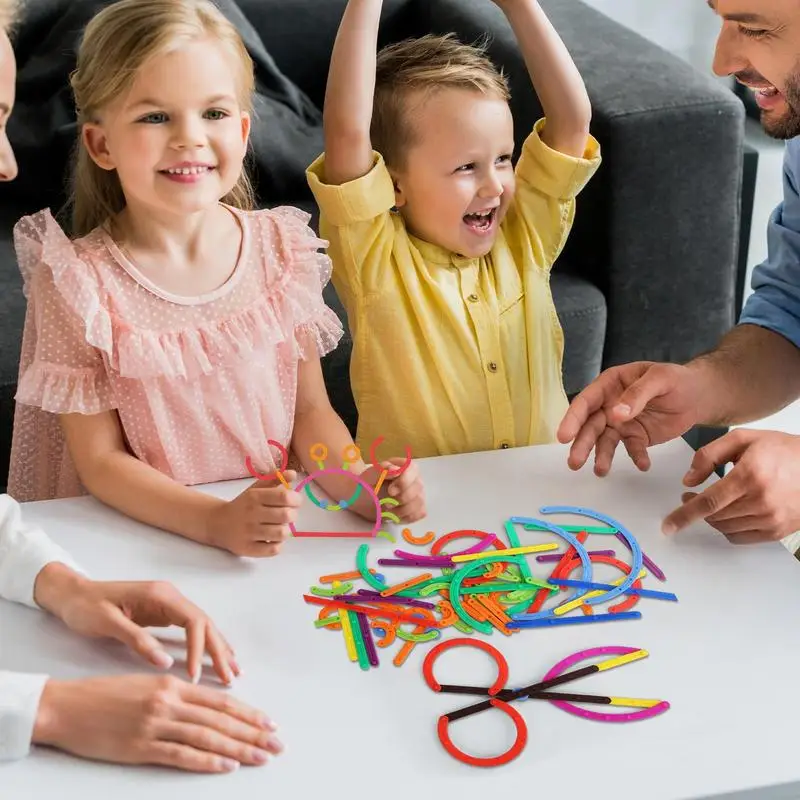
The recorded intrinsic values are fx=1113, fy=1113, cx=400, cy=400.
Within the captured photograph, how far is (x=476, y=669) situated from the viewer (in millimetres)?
969

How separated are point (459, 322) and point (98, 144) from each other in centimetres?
51

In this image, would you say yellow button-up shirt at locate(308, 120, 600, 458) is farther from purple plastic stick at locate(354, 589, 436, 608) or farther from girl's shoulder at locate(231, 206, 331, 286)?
purple plastic stick at locate(354, 589, 436, 608)

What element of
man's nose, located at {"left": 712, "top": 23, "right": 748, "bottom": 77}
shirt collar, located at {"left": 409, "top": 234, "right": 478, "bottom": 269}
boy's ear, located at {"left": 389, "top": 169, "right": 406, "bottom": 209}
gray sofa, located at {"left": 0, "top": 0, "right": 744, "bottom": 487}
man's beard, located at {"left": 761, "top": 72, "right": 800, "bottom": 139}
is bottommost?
gray sofa, located at {"left": 0, "top": 0, "right": 744, "bottom": 487}

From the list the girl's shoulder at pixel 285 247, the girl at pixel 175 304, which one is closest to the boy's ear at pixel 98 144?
the girl at pixel 175 304

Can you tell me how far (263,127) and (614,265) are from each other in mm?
820

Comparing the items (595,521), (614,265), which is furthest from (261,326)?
(614,265)

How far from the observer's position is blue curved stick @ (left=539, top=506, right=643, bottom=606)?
3.46 feet

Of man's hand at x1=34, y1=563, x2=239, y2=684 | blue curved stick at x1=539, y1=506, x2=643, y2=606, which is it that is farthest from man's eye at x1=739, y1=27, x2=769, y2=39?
man's hand at x1=34, y1=563, x2=239, y2=684

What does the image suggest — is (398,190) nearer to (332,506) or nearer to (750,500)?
(332,506)

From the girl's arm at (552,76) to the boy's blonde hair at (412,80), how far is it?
6cm

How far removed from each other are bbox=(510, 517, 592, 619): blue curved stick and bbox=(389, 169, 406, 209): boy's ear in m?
0.54

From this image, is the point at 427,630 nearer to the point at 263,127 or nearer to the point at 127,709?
the point at 127,709

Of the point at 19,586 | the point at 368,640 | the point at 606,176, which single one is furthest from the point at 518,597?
the point at 606,176

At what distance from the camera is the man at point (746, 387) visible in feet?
3.76
